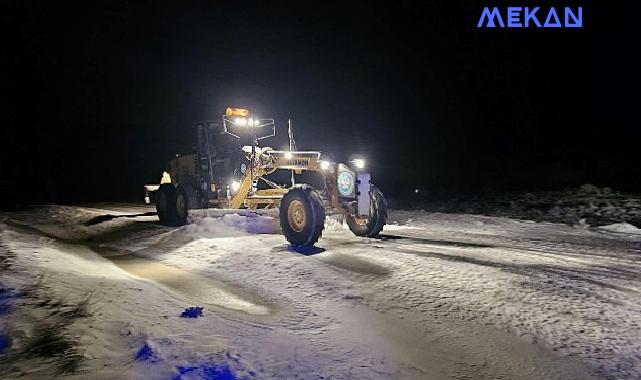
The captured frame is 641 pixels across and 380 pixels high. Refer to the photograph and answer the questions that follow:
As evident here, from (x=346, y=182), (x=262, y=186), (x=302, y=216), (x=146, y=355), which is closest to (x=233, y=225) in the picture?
(x=302, y=216)

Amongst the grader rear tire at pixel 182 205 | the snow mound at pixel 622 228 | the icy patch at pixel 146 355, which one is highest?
the grader rear tire at pixel 182 205

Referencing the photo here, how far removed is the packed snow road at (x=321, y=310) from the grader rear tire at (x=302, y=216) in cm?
31

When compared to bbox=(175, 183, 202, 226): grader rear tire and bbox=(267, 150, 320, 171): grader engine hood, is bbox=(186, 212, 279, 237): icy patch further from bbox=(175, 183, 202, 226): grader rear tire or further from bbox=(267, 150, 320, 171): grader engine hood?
bbox=(267, 150, 320, 171): grader engine hood

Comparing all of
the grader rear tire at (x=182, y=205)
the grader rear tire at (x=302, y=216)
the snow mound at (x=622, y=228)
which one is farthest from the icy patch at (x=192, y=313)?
the snow mound at (x=622, y=228)

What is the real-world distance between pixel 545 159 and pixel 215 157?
2511cm

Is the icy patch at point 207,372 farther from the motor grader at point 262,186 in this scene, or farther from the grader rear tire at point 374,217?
the grader rear tire at point 374,217

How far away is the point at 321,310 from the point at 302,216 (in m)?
3.62

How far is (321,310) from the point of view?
583 cm

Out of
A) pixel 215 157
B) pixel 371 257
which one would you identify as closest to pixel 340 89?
pixel 215 157

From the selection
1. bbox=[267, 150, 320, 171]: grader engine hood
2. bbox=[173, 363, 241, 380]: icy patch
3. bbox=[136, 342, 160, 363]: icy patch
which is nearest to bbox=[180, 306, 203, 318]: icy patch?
bbox=[136, 342, 160, 363]: icy patch

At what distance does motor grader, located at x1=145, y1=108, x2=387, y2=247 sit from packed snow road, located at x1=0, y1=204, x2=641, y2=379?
0.66 meters

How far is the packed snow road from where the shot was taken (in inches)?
164

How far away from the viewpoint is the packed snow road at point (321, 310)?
4156 millimetres

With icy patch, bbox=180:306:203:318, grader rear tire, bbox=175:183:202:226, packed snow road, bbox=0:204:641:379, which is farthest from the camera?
grader rear tire, bbox=175:183:202:226
